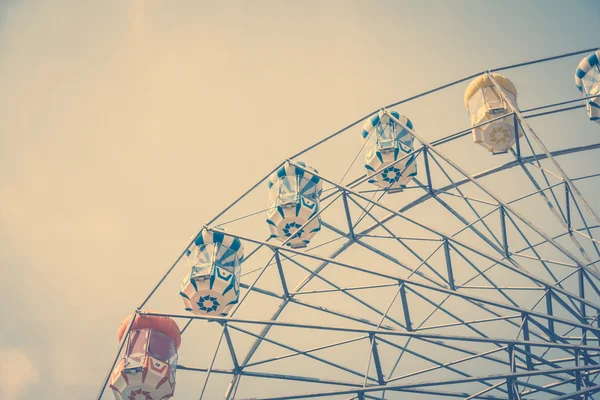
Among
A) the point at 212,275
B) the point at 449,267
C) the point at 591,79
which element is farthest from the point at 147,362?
the point at 591,79

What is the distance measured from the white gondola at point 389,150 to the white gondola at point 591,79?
4257mm

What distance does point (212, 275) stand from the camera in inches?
569

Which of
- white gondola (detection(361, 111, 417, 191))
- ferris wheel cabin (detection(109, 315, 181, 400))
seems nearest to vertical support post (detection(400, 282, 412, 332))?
white gondola (detection(361, 111, 417, 191))

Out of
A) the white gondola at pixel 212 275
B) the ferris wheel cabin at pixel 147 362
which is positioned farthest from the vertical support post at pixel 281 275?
the ferris wheel cabin at pixel 147 362

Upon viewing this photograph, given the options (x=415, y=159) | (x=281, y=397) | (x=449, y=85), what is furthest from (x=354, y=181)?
(x=281, y=397)

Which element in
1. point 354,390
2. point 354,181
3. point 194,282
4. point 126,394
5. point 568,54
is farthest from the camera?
point 354,181

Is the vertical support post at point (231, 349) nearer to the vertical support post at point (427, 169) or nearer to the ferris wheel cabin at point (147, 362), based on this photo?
the ferris wheel cabin at point (147, 362)

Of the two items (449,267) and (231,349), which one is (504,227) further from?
(231,349)

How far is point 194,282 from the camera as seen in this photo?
14.6 m

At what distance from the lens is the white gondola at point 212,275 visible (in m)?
14.5

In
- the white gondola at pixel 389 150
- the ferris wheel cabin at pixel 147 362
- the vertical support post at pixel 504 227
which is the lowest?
the ferris wheel cabin at pixel 147 362

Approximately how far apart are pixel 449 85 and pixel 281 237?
5.52m

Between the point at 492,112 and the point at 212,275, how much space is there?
7.92m

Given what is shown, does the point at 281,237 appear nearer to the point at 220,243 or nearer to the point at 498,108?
the point at 220,243
